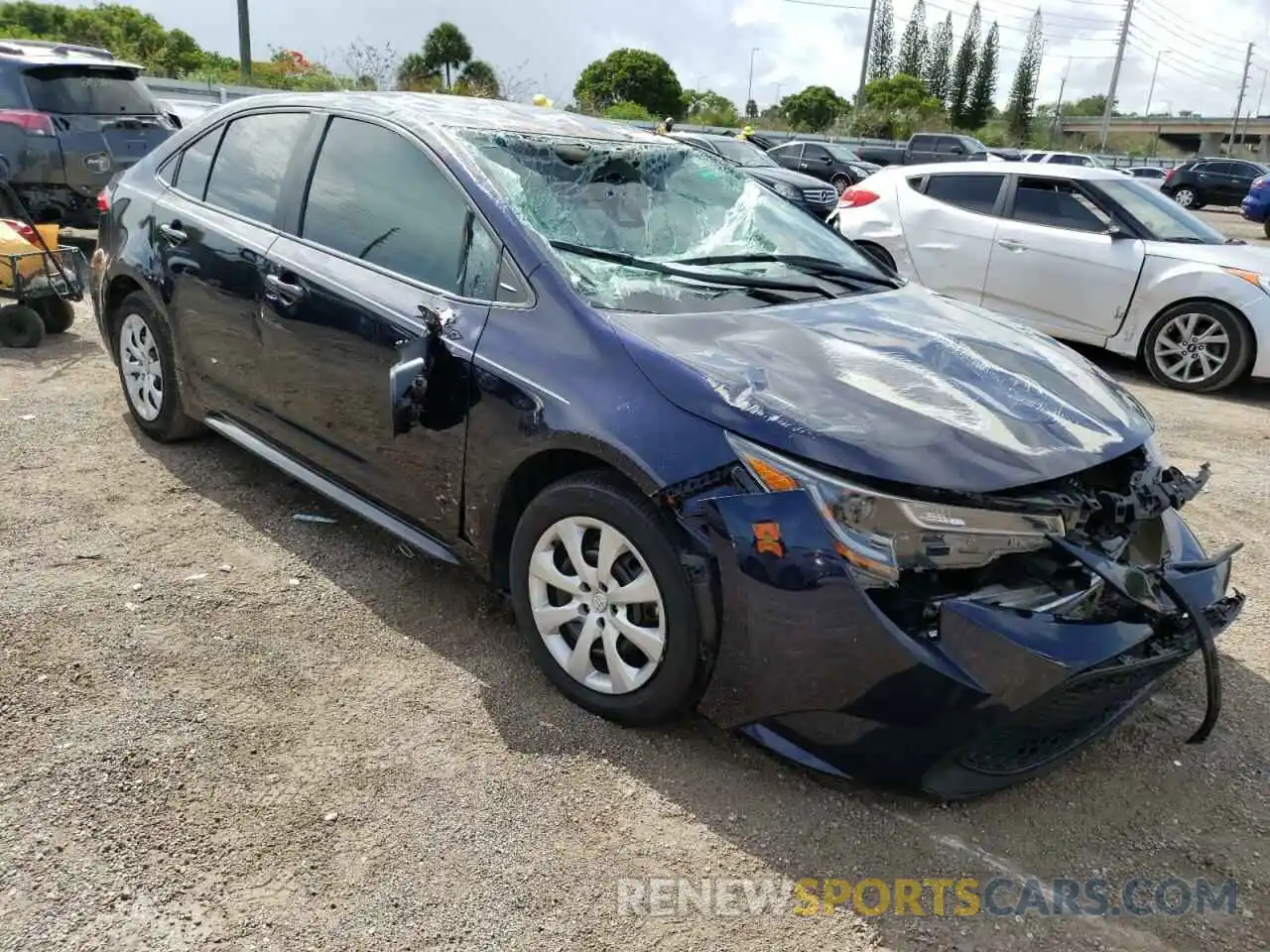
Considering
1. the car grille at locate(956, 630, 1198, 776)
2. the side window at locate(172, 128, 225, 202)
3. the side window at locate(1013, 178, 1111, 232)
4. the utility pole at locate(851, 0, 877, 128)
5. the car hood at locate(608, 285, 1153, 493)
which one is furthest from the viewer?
the utility pole at locate(851, 0, 877, 128)

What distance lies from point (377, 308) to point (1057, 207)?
20.4 feet

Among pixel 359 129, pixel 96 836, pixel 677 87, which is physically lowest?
pixel 96 836

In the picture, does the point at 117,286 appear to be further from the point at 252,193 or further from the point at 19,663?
the point at 19,663

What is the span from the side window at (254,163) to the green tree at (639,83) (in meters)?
58.4

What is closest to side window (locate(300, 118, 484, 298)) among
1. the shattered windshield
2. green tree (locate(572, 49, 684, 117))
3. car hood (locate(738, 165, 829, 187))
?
the shattered windshield

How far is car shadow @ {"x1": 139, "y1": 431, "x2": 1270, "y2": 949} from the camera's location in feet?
7.96

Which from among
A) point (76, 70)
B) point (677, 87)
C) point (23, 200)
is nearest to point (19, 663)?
Result: point (23, 200)

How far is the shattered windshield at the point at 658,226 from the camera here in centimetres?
307

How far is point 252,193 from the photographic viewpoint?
397 cm

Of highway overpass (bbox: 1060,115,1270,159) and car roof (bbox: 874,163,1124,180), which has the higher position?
highway overpass (bbox: 1060,115,1270,159)

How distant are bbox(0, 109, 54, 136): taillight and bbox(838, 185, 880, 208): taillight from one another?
7032 millimetres

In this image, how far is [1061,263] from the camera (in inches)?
294

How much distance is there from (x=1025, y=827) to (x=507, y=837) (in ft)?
4.35

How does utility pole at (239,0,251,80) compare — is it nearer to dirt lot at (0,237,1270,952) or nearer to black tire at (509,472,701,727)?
dirt lot at (0,237,1270,952)
